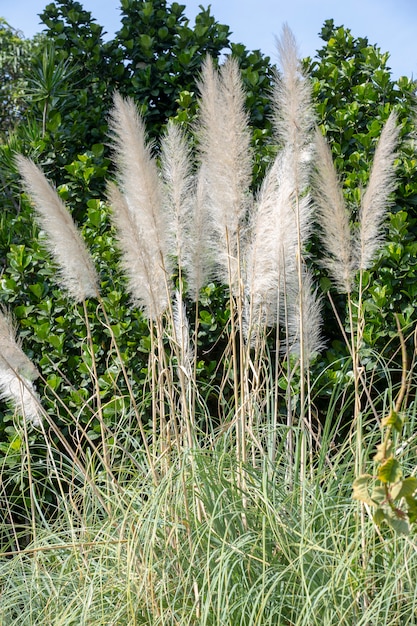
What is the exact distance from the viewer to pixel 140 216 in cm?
329

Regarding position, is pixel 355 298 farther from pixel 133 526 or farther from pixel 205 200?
pixel 133 526

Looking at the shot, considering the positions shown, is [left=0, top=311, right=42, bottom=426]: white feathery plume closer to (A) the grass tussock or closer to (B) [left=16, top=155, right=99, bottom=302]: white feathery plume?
(A) the grass tussock

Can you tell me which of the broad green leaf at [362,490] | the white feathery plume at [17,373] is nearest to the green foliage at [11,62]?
the white feathery plume at [17,373]

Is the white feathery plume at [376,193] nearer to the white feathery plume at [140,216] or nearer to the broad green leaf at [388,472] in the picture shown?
the white feathery plume at [140,216]

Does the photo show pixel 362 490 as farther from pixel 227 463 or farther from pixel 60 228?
pixel 60 228

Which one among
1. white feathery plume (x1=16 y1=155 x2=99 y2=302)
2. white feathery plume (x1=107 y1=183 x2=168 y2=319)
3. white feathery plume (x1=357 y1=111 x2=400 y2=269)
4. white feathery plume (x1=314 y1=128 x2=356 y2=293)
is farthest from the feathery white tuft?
white feathery plume (x1=16 y1=155 x2=99 y2=302)

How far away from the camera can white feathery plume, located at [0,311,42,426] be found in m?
3.43

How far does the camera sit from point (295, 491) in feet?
10.1

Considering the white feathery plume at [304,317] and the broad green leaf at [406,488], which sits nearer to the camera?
the broad green leaf at [406,488]

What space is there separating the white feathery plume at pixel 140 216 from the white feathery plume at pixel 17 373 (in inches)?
20.6

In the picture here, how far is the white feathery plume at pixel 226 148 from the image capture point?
3256mm

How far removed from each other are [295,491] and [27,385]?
116cm

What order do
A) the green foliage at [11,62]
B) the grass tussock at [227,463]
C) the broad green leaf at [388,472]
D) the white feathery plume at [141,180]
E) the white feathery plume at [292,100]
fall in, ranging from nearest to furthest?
the broad green leaf at [388,472], the grass tussock at [227,463], the white feathery plume at [141,180], the white feathery plume at [292,100], the green foliage at [11,62]

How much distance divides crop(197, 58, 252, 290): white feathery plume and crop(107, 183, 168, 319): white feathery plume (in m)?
0.29
